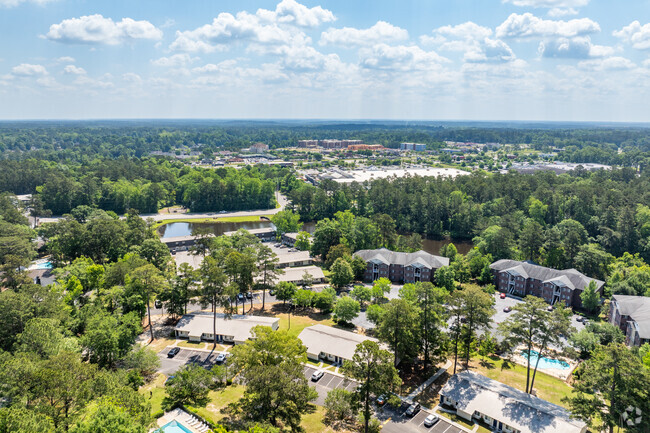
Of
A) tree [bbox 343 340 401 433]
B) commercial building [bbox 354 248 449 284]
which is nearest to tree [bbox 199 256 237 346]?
tree [bbox 343 340 401 433]

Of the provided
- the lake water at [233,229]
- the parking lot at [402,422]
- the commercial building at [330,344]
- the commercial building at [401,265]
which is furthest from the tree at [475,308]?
the lake water at [233,229]

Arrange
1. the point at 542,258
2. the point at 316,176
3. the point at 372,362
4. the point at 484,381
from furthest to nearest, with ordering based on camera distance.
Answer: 1. the point at 316,176
2. the point at 542,258
3. the point at 484,381
4. the point at 372,362

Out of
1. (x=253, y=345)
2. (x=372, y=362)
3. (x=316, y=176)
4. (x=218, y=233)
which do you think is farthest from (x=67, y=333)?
(x=316, y=176)

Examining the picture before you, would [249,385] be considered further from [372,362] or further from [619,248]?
[619,248]

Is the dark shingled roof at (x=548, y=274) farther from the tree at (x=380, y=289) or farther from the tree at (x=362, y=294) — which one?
the tree at (x=362, y=294)

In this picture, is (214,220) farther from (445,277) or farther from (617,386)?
(617,386)

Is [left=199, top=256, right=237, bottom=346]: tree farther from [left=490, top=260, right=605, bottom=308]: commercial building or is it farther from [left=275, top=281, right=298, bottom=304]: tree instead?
[left=490, top=260, right=605, bottom=308]: commercial building

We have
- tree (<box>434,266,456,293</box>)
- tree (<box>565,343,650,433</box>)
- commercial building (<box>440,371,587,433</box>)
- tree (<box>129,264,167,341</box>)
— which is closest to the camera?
tree (<box>565,343,650,433</box>)
